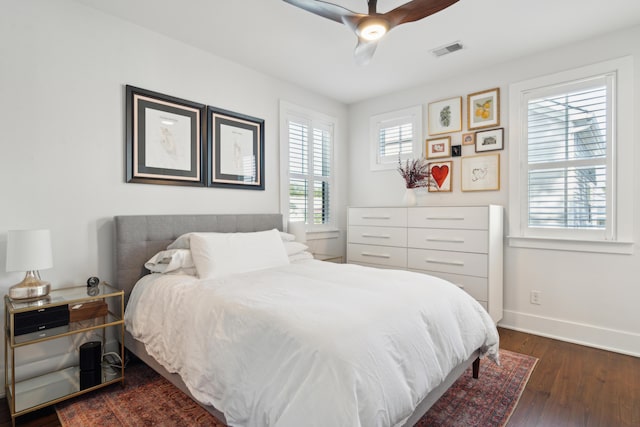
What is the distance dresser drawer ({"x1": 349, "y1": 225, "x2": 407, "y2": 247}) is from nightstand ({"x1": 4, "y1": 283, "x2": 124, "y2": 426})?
248cm

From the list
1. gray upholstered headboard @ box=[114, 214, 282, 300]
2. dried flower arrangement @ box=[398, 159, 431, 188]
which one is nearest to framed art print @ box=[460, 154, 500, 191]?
dried flower arrangement @ box=[398, 159, 431, 188]

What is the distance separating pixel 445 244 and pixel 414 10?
6.71 feet

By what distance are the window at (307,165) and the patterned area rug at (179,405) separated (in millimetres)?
2120

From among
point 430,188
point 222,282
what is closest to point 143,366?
point 222,282

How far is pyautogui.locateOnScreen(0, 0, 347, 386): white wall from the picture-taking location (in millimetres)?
2025

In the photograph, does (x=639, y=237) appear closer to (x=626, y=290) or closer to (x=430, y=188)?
(x=626, y=290)

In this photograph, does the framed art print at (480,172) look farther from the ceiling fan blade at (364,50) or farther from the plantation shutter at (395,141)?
the ceiling fan blade at (364,50)

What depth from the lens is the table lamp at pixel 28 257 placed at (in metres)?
1.78

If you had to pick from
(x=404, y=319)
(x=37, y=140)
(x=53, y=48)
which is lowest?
(x=404, y=319)

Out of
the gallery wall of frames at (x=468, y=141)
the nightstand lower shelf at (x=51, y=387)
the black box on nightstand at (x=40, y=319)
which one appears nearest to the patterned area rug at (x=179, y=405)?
the nightstand lower shelf at (x=51, y=387)

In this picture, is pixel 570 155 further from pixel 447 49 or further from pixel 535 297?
pixel 447 49

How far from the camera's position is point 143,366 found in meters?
2.38

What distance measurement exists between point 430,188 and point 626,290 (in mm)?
1886

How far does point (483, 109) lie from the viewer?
3.37 metres
